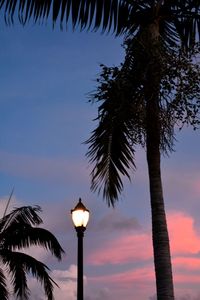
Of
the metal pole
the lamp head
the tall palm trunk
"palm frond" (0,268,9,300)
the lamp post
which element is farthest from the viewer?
"palm frond" (0,268,9,300)

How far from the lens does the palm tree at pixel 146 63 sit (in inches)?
361

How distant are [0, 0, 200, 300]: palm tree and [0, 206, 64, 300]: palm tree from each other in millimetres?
12155

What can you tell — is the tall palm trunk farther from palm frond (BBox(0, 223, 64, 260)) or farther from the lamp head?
palm frond (BBox(0, 223, 64, 260))

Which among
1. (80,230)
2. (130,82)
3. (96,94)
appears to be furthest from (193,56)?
(80,230)

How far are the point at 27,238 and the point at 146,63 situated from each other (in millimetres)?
15236

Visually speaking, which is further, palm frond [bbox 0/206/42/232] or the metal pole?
palm frond [bbox 0/206/42/232]

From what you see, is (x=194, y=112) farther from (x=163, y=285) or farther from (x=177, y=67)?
(x=163, y=285)

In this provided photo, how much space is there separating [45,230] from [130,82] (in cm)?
1512

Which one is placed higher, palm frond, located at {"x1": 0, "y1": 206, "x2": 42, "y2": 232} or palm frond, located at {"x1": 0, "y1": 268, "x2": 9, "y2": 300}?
palm frond, located at {"x1": 0, "y1": 206, "x2": 42, "y2": 232}

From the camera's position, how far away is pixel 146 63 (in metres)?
10.2

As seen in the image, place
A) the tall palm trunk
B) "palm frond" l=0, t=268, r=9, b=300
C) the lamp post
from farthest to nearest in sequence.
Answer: "palm frond" l=0, t=268, r=9, b=300 < the lamp post < the tall palm trunk

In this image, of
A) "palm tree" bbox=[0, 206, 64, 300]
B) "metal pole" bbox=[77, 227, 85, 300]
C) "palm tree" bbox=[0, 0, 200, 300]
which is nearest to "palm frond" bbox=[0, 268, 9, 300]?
"palm tree" bbox=[0, 206, 64, 300]

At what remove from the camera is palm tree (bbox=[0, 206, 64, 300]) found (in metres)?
22.4

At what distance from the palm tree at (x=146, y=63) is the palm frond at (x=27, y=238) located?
13.0 m
